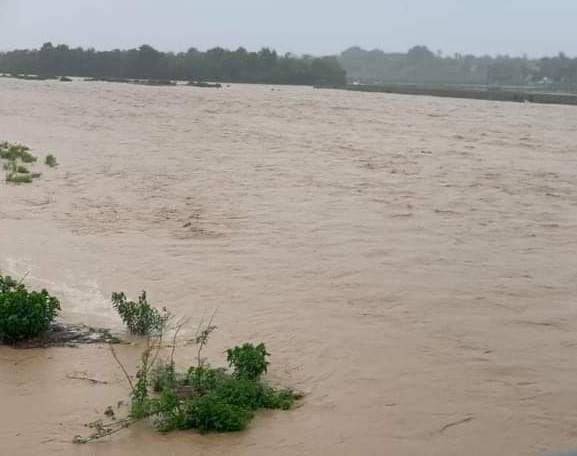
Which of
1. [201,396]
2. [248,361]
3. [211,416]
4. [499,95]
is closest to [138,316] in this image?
[248,361]

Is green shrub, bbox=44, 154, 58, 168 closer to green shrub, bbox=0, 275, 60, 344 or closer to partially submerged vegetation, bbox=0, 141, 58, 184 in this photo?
partially submerged vegetation, bbox=0, 141, 58, 184

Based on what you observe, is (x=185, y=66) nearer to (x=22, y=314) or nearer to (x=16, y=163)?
(x=16, y=163)

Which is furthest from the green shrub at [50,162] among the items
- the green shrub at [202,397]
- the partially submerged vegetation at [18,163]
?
the green shrub at [202,397]

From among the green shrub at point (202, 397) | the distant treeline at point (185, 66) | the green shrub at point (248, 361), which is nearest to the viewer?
the green shrub at point (202, 397)

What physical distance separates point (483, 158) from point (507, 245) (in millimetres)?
10619

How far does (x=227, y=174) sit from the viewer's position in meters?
16.5

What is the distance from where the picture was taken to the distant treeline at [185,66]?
98250 mm

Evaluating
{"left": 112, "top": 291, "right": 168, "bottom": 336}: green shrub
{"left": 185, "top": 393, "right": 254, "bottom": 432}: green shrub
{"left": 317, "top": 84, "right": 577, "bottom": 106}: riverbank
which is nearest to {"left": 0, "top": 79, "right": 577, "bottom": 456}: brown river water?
{"left": 185, "top": 393, "right": 254, "bottom": 432}: green shrub

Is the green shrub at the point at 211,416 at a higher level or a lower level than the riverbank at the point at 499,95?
lower

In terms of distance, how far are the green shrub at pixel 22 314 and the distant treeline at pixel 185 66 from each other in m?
93.5

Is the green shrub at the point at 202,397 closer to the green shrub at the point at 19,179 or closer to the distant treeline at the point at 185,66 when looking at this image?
the green shrub at the point at 19,179

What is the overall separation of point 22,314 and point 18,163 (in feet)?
37.4

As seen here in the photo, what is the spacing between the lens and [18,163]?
16.5 metres

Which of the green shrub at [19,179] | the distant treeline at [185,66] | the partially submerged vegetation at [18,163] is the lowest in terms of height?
the green shrub at [19,179]
